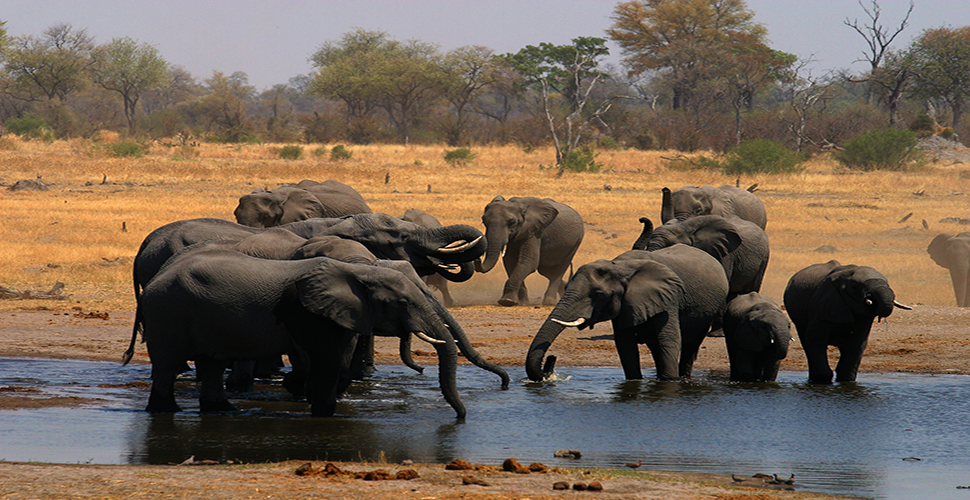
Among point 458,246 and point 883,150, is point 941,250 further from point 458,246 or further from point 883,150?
point 883,150

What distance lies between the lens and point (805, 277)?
10.8m

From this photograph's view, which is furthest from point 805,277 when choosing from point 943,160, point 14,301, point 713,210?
point 943,160

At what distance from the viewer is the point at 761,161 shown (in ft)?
123

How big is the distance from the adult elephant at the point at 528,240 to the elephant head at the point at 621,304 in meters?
6.24

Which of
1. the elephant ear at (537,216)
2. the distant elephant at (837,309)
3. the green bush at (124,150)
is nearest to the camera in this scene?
the distant elephant at (837,309)

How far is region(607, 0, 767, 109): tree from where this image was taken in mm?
62219

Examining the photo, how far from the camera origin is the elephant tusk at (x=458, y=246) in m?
10.9

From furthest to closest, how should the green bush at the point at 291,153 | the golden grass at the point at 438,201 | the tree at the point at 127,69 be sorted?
1. the tree at the point at 127,69
2. the green bush at the point at 291,153
3. the golden grass at the point at 438,201

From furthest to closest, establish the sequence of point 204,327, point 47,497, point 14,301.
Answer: point 14,301 < point 204,327 < point 47,497

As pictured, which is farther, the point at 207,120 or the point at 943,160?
the point at 207,120

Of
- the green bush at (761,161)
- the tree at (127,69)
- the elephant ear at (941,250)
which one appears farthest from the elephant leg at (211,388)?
the tree at (127,69)

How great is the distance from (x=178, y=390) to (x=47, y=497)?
14.8 feet

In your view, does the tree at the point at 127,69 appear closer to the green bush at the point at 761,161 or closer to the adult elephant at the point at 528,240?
the green bush at the point at 761,161

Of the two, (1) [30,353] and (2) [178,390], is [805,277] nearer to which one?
(2) [178,390]
